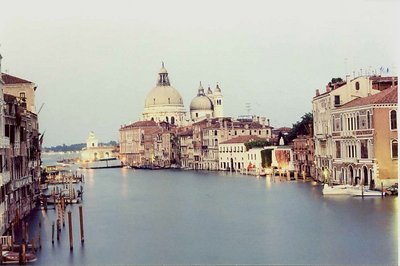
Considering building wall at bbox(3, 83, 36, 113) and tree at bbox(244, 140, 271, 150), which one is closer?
building wall at bbox(3, 83, 36, 113)

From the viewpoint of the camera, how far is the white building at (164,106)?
86.6 ft

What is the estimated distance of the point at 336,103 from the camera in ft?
34.8

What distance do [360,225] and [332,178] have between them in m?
3.81

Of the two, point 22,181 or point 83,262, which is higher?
point 22,181

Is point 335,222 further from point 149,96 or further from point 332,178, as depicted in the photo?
point 149,96

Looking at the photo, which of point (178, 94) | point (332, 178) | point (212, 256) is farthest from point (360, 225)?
point (178, 94)

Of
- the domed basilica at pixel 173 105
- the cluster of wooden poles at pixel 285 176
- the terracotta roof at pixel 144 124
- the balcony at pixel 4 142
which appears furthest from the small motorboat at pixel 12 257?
the domed basilica at pixel 173 105

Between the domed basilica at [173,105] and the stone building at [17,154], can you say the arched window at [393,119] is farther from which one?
the domed basilica at [173,105]

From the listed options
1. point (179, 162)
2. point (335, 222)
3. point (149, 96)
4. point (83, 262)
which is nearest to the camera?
point (83, 262)

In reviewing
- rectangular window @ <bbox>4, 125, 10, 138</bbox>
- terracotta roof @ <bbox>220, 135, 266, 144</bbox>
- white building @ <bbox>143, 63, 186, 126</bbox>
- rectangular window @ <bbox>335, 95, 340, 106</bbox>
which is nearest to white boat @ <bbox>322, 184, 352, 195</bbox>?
rectangular window @ <bbox>335, 95, 340, 106</bbox>

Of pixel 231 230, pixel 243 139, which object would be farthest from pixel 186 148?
pixel 231 230

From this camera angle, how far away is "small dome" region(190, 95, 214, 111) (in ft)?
84.6

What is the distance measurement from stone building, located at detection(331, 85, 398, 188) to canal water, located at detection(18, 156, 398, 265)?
529mm

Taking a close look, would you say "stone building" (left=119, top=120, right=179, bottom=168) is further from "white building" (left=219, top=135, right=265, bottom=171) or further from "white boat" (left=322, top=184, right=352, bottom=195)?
"white boat" (left=322, top=184, right=352, bottom=195)
